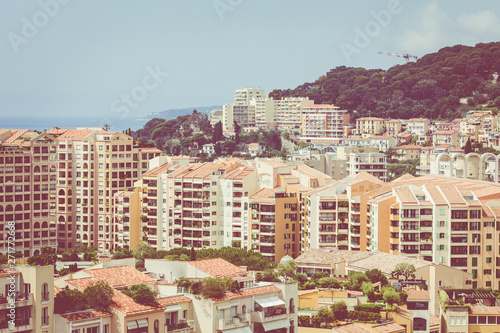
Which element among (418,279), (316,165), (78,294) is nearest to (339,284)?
(418,279)

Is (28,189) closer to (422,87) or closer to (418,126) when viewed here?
(418,126)

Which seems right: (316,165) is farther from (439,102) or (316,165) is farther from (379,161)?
(439,102)

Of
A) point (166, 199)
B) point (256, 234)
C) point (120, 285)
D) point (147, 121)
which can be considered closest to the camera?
point (120, 285)

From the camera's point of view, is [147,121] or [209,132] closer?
[209,132]

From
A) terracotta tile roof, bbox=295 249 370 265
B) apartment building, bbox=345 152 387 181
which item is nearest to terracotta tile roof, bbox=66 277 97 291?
terracotta tile roof, bbox=295 249 370 265

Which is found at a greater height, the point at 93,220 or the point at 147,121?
the point at 147,121

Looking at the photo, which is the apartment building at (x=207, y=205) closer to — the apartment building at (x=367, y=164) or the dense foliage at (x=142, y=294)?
the apartment building at (x=367, y=164)

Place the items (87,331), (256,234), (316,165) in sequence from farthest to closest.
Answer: (316,165) < (256,234) < (87,331)
